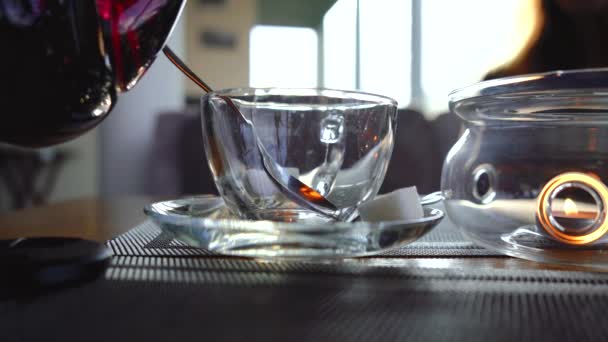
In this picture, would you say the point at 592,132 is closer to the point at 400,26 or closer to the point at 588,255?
the point at 588,255

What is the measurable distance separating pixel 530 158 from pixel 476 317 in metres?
0.18

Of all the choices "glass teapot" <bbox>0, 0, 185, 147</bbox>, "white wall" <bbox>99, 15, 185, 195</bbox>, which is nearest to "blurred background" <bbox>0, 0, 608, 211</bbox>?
"white wall" <bbox>99, 15, 185, 195</bbox>

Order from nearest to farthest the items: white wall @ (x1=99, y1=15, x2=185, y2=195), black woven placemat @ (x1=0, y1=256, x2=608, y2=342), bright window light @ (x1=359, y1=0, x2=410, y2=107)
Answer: black woven placemat @ (x1=0, y1=256, x2=608, y2=342), white wall @ (x1=99, y1=15, x2=185, y2=195), bright window light @ (x1=359, y1=0, x2=410, y2=107)

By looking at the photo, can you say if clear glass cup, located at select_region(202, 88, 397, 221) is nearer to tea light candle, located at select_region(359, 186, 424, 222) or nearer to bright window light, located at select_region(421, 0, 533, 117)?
tea light candle, located at select_region(359, 186, 424, 222)

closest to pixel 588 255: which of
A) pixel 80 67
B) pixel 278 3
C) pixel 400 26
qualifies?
pixel 80 67

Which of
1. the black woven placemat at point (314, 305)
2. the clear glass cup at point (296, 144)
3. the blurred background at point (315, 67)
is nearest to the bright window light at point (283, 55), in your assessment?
the blurred background at point (315, 67)

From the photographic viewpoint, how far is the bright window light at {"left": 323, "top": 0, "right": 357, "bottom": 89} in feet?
9.48

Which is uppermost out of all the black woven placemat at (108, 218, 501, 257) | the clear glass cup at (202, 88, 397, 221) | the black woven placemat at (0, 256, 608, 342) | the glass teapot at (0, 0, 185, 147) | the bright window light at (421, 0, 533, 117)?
the bright window light at (421, 0, 533, 117)

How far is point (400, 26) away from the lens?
2.87m

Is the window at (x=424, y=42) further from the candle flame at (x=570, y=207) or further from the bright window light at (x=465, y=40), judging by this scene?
the candle flame at (x=570, y=207)

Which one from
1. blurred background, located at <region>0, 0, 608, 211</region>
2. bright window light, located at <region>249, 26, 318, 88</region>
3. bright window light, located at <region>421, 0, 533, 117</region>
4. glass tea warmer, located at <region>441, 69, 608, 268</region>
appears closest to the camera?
glass tea warmer, located at <region>441, 69, 608, 268</region>

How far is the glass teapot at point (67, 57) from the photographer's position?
0.22 metres

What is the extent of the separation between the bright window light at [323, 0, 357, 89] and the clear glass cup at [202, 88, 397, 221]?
98.2 inches

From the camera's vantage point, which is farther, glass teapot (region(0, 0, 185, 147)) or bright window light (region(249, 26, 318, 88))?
bright window light (region(249, 26, 318, 88))
